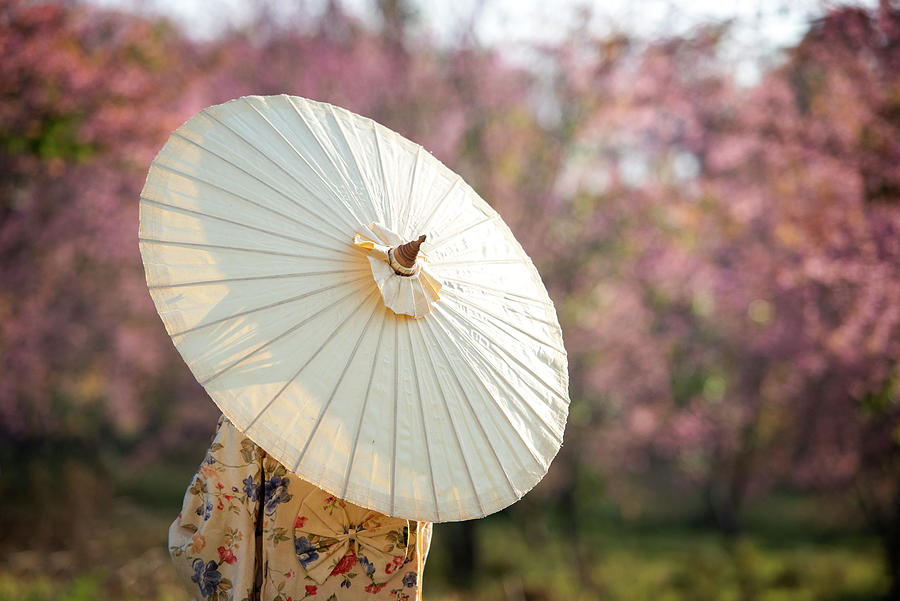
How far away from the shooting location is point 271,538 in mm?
1612

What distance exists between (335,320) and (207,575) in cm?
66

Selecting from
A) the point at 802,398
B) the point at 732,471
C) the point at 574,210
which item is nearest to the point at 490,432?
the point at 574,210

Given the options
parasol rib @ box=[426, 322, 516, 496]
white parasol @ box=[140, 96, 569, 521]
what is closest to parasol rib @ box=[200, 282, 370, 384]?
white parasol @ box=[140, 96, 569, 521]

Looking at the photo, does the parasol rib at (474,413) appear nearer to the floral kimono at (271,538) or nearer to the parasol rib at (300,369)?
the parasol rib at (300,369)

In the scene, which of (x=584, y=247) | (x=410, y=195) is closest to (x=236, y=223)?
(x=410, y=195)

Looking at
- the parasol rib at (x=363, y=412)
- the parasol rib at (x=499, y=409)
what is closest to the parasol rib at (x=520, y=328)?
the parasol rib at (x=499, y=409)

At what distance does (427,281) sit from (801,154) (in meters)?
4.88

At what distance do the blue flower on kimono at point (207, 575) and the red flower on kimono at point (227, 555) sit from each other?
2cm

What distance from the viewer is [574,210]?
20.9 ft

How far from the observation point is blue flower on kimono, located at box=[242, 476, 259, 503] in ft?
5.29

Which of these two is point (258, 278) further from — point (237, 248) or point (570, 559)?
point (570, 559)

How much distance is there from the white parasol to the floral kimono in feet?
0.89

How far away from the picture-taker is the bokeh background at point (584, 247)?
4.88 metres

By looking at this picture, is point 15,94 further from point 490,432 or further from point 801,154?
point 801,154
